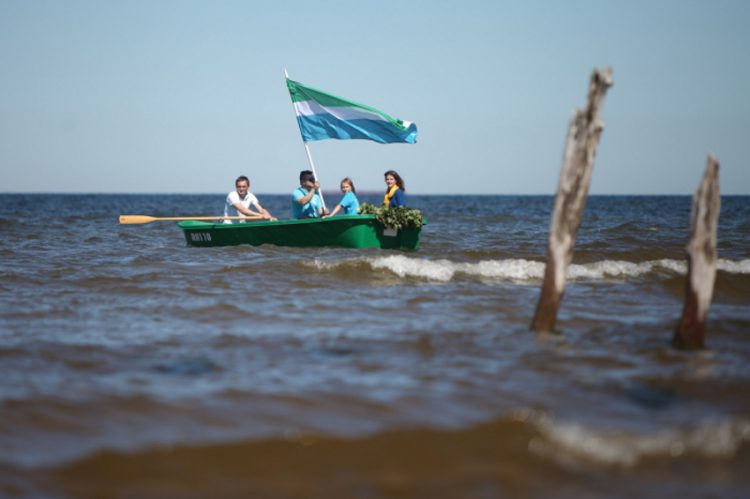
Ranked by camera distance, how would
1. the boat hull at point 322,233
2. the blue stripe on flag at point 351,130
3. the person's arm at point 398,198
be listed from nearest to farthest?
the boat hull at point 322,233, the person's arm at point 398,198, the blue stripe on flag at point 351,130

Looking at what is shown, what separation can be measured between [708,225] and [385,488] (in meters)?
4.32

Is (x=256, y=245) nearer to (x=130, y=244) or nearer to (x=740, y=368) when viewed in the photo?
(x=130, y=244)

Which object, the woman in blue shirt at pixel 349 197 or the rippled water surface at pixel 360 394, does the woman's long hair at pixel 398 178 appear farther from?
the rippled water surface at pixel 360 394

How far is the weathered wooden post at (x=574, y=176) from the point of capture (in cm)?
723

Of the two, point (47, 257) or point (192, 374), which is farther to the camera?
point (47, 257)

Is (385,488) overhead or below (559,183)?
below

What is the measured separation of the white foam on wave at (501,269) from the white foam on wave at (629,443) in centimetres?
777

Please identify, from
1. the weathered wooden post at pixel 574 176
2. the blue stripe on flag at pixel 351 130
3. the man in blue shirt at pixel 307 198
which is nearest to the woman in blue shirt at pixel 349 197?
the man in blue shirt at pixel 307 198

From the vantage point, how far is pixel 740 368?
7.18 metres

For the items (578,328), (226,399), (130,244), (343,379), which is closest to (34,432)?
(226,399)

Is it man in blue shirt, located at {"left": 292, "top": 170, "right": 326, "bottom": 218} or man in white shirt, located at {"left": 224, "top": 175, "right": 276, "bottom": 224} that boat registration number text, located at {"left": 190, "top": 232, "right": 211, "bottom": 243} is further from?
man in blue shirt, located at {"left": 292, "top": 170, "right": 326, "bottom": 218}

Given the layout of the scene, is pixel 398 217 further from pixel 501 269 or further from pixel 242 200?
pixel 242 200

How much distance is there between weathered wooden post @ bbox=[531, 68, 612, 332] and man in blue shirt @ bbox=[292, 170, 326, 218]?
30.1 feet

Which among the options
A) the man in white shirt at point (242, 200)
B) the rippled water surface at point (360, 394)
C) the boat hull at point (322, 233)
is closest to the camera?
the rippled water surface at point (360, 394)
